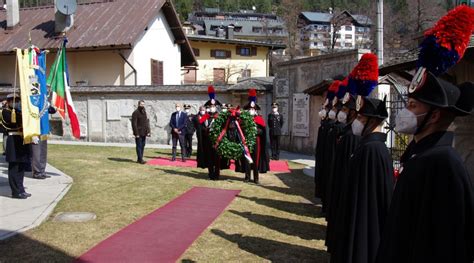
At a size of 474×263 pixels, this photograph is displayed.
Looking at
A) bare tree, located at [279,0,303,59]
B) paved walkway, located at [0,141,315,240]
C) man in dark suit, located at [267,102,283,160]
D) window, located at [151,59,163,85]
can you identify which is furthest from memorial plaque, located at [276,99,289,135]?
bare tree, located at [279,0,303,59]

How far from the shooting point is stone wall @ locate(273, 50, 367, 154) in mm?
16438

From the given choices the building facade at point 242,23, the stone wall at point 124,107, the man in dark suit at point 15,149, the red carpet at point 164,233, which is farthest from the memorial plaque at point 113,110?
the building facade at point 242,23

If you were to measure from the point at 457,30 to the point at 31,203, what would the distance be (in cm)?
806

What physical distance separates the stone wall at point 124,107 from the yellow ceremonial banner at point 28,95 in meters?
12.8

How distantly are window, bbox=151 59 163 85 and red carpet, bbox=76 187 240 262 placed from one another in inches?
750

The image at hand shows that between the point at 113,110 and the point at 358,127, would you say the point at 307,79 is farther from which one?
the point at 358,127

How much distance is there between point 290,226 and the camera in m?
7.54

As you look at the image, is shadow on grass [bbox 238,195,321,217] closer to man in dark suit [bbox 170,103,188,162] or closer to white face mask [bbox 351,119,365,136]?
white face mask [bbox 351,119,365,136]

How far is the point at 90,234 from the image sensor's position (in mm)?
6777

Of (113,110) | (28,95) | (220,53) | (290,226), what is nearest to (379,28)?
(290,226)

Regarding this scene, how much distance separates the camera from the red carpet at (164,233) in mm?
5898

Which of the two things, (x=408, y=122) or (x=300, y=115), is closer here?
(x=408, y=122)

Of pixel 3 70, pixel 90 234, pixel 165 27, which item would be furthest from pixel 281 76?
pixel 3 70

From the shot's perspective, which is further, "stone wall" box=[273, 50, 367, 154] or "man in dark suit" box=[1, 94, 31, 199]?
"stone wall" box=[273, 50, 367, 154]
